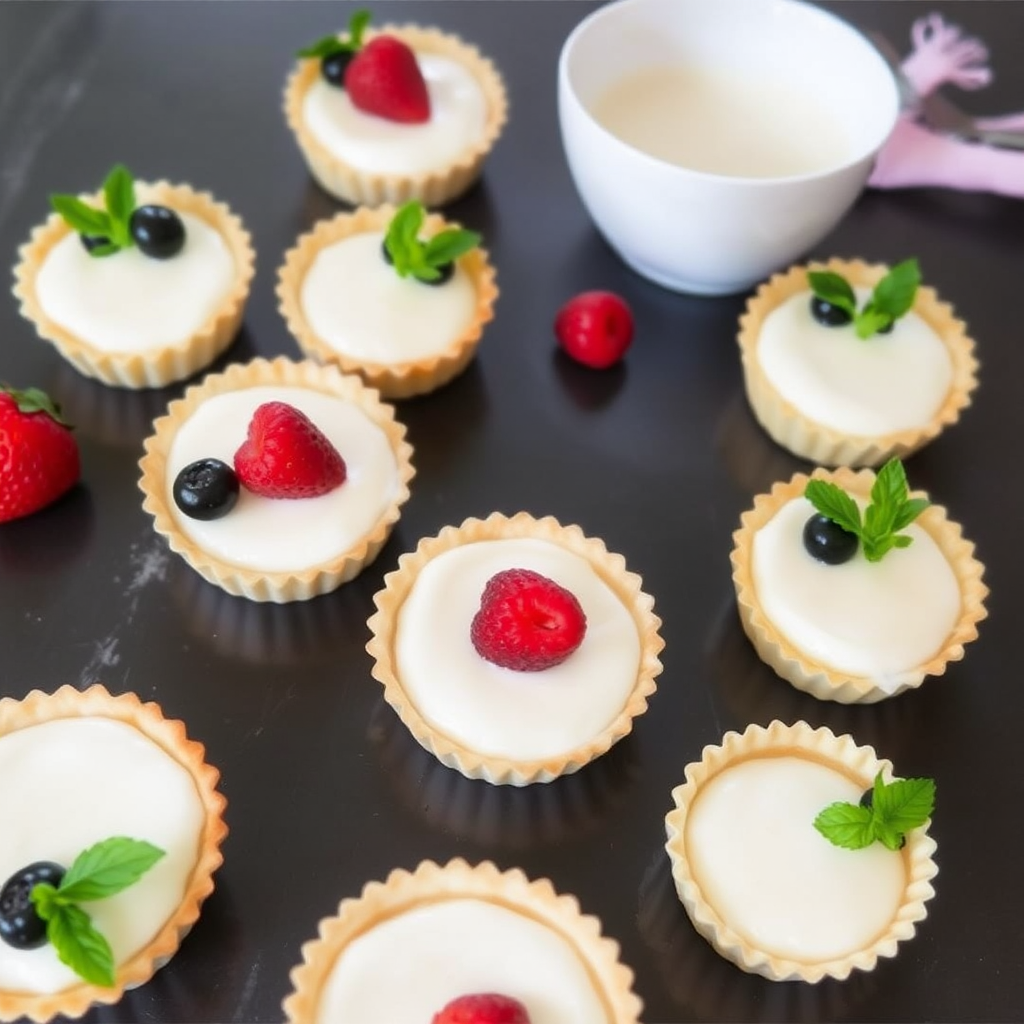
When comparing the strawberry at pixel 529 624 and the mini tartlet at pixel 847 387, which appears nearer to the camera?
the strawberry at pixel 529 624

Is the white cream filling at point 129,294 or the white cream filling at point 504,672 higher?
the white cream filling at point 129,294

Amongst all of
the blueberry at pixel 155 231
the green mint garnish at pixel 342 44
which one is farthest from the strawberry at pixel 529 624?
the green mint garnish at pixel 342 44

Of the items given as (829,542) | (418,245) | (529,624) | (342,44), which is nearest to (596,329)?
(418,245)

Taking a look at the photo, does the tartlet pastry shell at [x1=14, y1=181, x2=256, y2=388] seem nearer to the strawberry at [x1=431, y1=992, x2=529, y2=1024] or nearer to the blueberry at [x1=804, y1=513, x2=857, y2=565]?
the blueberry at [x1=804, y1=513, x2=857, y2=565]

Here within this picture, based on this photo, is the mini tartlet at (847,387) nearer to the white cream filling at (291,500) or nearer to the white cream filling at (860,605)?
the white cream filling at (860,605)

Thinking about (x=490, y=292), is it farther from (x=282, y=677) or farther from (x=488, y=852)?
(x=488, y=852)

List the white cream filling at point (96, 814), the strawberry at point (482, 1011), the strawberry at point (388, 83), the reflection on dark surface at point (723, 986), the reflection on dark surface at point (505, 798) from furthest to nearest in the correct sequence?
the strawberry at point (388, 83), the reflection on dark surface at point (505, 798), the reflection on dark surface at point (723, 986), the white cream filling at point (96, 814), the strawberry at point (482, 1011)
